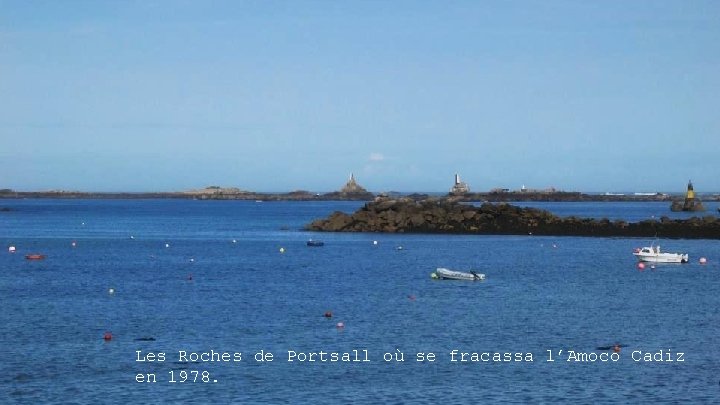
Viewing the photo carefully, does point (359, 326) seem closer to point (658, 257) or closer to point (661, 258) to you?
point (658, 257)

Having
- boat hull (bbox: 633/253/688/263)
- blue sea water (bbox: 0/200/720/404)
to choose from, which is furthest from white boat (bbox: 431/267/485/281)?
boat hull (bbox: 633/253/688/263)

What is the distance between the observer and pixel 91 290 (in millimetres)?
51969

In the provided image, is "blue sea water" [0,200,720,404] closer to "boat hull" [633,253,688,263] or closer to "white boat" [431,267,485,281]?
"boat hull" [633,253,688,263]

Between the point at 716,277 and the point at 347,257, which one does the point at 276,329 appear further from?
the point at 347,257

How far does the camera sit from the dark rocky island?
→ 312 ft

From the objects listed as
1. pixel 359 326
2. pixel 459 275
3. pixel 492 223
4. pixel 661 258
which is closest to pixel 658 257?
pixel 661 258

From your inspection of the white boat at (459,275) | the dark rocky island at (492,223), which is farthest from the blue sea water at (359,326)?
the dark rocky island at (492,223)

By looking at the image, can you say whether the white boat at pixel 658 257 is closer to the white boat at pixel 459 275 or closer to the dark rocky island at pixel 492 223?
the white boat at pixel 459 275

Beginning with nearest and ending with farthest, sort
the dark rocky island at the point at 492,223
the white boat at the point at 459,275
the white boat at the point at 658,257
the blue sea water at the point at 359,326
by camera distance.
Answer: the blue sea water at the point at 359,326 → the white boat at the point at 459,275 → the white boat at the point at 658,257 → the dark rocky island at the point at 492,223

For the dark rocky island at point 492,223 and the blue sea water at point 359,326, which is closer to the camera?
the blue sea water at point 359,326

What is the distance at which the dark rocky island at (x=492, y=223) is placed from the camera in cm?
9506

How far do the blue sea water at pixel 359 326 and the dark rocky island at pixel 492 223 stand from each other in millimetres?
18723

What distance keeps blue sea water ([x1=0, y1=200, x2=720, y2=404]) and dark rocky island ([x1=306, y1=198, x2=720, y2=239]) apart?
18.7 m

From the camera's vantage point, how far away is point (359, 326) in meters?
38.3
